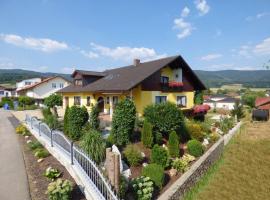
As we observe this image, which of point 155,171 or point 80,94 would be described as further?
point 80,94

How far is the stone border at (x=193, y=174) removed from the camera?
896 centimetres

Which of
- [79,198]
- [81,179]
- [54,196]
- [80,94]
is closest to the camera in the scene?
[54,196]

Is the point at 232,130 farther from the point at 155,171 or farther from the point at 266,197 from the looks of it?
the point at 155,171

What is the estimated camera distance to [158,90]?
899 inches

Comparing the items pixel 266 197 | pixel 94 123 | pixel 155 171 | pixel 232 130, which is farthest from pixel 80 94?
pixel 266 197

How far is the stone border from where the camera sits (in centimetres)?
896

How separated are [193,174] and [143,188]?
3400 millimetres

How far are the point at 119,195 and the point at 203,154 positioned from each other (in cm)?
776

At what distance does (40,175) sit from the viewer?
921 centimetres

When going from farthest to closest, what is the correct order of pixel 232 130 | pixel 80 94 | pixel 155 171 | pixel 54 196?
1. pixel 80 94
2. pixel 232 130
3. pixel 155 171
4. pixel 54 196

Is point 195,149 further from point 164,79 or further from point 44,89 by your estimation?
point 44,89

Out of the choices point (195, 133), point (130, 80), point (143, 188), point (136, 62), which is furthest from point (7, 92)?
point (143, 188)

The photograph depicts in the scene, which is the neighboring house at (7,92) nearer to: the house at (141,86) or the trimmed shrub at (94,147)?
the house at (141,86)

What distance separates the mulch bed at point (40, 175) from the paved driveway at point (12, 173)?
8.0 inches
